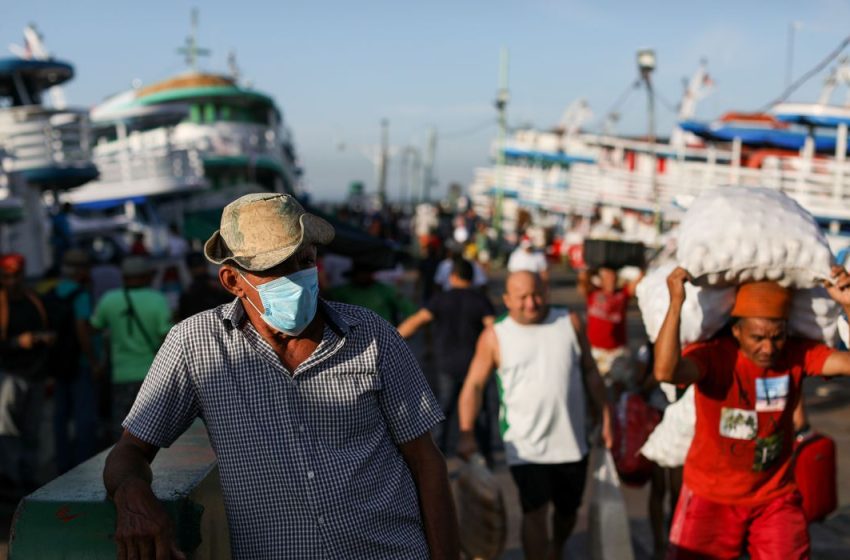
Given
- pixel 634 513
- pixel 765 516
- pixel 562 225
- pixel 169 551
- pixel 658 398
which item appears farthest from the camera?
pixel 562 225

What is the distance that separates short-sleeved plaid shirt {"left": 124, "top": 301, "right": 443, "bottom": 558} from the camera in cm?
223

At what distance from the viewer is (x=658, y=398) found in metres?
5.69

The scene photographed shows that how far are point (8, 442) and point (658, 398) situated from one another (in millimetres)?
4575

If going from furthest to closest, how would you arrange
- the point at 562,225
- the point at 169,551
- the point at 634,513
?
the point at 562,225
the point at 634,513
the point at 169,551

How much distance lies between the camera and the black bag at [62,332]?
6570 millimetres

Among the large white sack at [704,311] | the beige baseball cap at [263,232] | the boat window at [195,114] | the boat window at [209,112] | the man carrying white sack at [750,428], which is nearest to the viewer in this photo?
the beige baseball cap at [263,232]

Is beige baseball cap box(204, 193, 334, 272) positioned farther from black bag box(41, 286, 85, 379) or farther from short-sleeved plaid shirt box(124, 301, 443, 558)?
black bag box(41, 286, 85, 379)

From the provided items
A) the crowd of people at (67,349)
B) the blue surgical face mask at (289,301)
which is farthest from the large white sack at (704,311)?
the crowd of people at (67,349)

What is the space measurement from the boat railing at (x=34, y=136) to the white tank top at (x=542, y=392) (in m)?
14.5

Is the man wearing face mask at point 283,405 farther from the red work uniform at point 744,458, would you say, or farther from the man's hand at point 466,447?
the man's hand at point 466,447

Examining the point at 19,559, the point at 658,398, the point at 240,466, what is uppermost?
the point at 240,466

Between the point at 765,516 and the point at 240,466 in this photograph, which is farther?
the point at 765,516

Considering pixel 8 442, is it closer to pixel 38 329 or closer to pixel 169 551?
pixel 38 329

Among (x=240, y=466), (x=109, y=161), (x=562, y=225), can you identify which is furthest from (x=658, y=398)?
(x=562, y=225)
